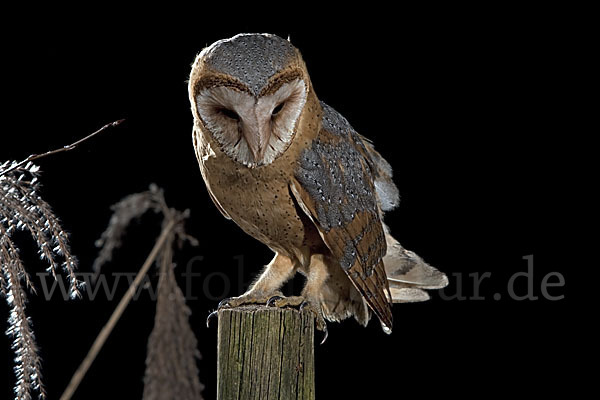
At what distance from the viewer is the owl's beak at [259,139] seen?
7.34ft

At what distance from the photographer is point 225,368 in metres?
2.38

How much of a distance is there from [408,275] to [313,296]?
0.62 m

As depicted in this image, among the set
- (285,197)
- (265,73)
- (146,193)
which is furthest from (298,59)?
(146,193)

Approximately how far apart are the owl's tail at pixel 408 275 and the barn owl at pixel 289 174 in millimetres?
209

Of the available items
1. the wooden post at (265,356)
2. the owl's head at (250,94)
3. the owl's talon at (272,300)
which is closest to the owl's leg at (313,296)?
the owl's talon at (272,300)

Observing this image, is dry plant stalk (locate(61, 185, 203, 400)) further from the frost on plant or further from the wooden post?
the frost on plant

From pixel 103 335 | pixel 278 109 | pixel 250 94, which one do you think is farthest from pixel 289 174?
pixel 103 335

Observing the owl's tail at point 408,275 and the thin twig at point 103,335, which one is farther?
the owl's tail at point 408,275

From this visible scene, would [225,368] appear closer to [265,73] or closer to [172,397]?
[172,397]

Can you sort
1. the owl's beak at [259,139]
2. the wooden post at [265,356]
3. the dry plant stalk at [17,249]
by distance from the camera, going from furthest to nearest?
the wooden post at [265,356] < the owl's beak at [259,139] < the dry plant stalk at [17,249]

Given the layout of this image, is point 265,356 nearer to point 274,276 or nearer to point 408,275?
point 274,276

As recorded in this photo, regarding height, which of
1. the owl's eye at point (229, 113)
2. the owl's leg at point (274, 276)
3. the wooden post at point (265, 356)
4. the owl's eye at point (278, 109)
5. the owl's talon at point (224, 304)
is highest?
the owl's eye at point (278, 109)

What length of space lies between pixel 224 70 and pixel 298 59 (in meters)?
0.26

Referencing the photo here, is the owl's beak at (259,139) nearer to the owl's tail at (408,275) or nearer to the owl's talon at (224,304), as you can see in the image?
the owl's talon at (224,304)
